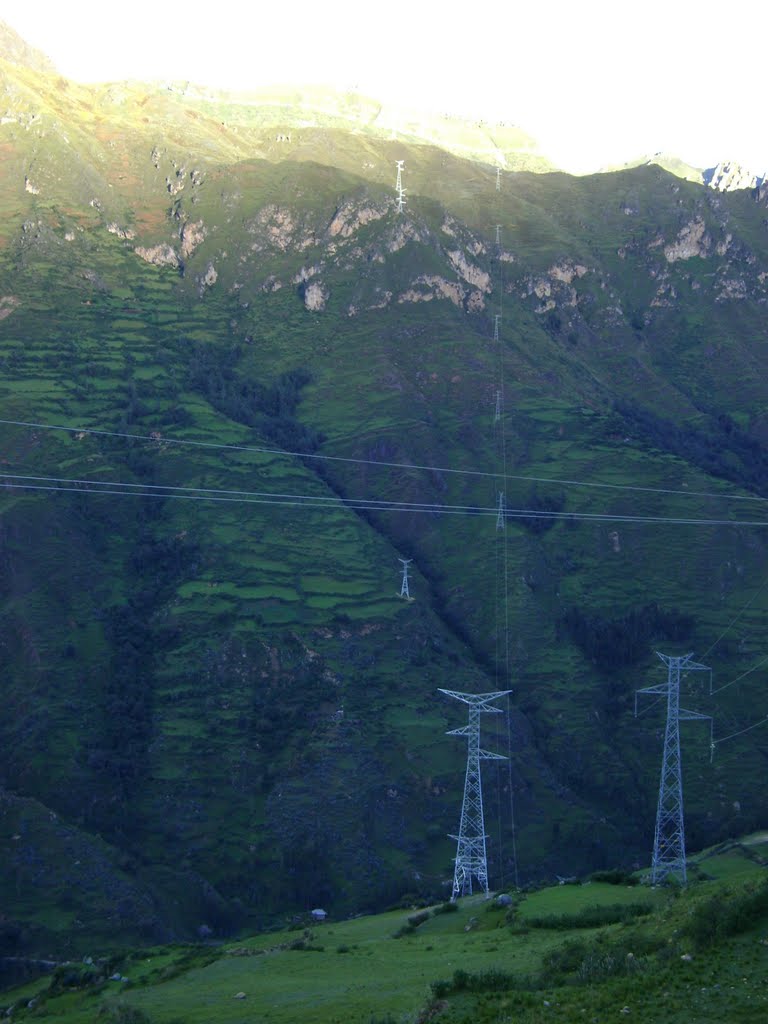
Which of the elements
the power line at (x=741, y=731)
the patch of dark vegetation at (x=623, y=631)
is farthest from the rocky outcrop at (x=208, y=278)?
the power line at (x=741, y=731)

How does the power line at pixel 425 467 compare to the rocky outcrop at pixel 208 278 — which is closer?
the power line at pixel 425 467

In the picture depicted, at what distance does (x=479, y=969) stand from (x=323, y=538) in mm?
88789

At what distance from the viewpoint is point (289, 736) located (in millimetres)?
105188

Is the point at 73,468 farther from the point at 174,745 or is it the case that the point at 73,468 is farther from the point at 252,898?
the point at 252,898

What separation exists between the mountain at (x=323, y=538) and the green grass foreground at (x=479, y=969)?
26339 millimetres

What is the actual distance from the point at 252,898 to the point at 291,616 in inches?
1161

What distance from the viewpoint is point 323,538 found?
128 metres

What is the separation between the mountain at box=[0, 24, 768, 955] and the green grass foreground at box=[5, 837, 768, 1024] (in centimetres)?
2634

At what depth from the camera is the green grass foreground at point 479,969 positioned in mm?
32156

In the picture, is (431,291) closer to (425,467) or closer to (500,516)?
(425,467)

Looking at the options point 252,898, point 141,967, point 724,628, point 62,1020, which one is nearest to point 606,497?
point 724,628

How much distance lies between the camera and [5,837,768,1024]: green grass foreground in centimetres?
3216

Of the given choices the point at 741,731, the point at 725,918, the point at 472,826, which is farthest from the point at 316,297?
the point at 725,918

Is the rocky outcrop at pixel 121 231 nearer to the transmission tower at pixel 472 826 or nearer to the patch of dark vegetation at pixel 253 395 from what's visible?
the patch of dark vegetation at pixel 253 395
